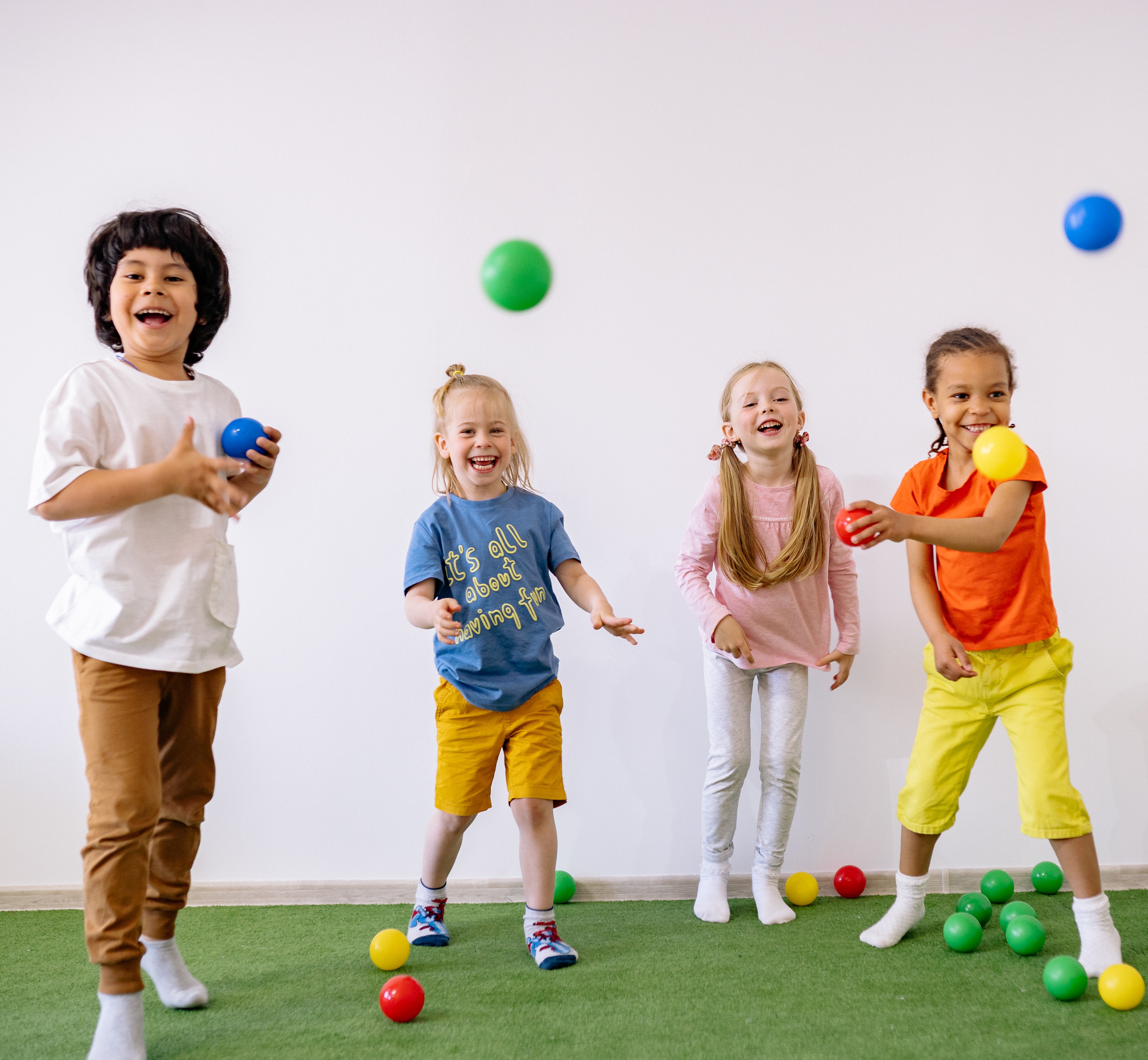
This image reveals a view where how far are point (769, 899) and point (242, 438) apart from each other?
5.15 ft

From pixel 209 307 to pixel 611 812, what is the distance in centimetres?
156

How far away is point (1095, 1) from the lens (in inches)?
104

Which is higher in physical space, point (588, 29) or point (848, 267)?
point (588, 29)

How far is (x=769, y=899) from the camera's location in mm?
2340

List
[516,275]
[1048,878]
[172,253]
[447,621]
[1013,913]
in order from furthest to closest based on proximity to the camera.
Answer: [516,275] → [1048,878] → [1013,913] → [447,621] → [172,253]

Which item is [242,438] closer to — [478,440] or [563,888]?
[478,440]

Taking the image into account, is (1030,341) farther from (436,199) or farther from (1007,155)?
(436,199)

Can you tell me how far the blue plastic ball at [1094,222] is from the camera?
8.40 ft

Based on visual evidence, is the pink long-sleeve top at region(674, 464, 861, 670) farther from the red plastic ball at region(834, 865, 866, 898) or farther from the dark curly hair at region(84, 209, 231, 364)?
the dark curly hair at region(84, 209, 231, 364)

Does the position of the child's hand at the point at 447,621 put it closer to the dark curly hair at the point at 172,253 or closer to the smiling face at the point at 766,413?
the dark curly hair at the point at 172,253

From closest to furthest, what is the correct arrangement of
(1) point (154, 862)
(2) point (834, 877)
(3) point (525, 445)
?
1. (1) point (154, 862)
2. (3) point (525, 445)
3. (2) point (834, 877)

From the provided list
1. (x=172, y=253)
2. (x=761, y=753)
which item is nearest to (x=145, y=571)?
(x=172, y=253)

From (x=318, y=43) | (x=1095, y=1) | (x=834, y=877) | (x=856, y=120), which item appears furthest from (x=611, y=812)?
(x=1095, y=1)

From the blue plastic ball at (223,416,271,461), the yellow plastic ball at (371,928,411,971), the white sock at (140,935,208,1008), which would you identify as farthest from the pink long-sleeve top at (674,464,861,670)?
the white sock at (140,935,208,1008)
